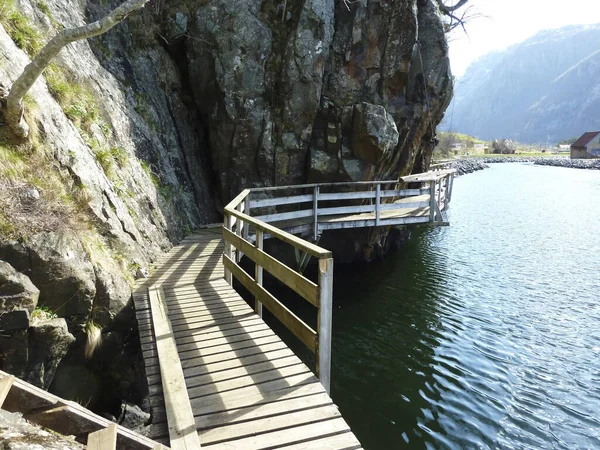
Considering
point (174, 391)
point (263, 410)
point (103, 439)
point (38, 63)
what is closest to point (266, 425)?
point (263, 410)

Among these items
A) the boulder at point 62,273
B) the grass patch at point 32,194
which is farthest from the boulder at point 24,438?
the grass patch at point 32,194

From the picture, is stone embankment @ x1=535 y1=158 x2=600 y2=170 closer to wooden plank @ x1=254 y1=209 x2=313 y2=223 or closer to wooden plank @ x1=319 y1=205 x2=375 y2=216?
wooden plank @ x1=319 y1=205 x2=375 y2=216

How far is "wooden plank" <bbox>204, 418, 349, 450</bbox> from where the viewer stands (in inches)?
139

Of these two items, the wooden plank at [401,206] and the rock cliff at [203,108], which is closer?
the rock cliff at [203,108]

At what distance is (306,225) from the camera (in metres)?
13.8

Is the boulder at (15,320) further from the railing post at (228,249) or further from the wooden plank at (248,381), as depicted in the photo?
the railing post at (228,249)

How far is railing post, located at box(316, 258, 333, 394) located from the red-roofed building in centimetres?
12427

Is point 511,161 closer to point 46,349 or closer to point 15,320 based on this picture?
point 46,349

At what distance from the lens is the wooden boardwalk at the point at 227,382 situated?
367 centimetres

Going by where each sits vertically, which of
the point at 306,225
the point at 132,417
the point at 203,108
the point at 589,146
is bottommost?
the point at 132,417

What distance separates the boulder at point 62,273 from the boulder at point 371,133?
11.9 m

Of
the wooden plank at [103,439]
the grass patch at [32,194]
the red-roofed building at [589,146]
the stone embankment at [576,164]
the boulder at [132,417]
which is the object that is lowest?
the boulder at [132,417]

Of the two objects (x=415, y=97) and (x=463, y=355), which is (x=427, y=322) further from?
(x=415, y=97)

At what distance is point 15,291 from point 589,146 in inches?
5091
